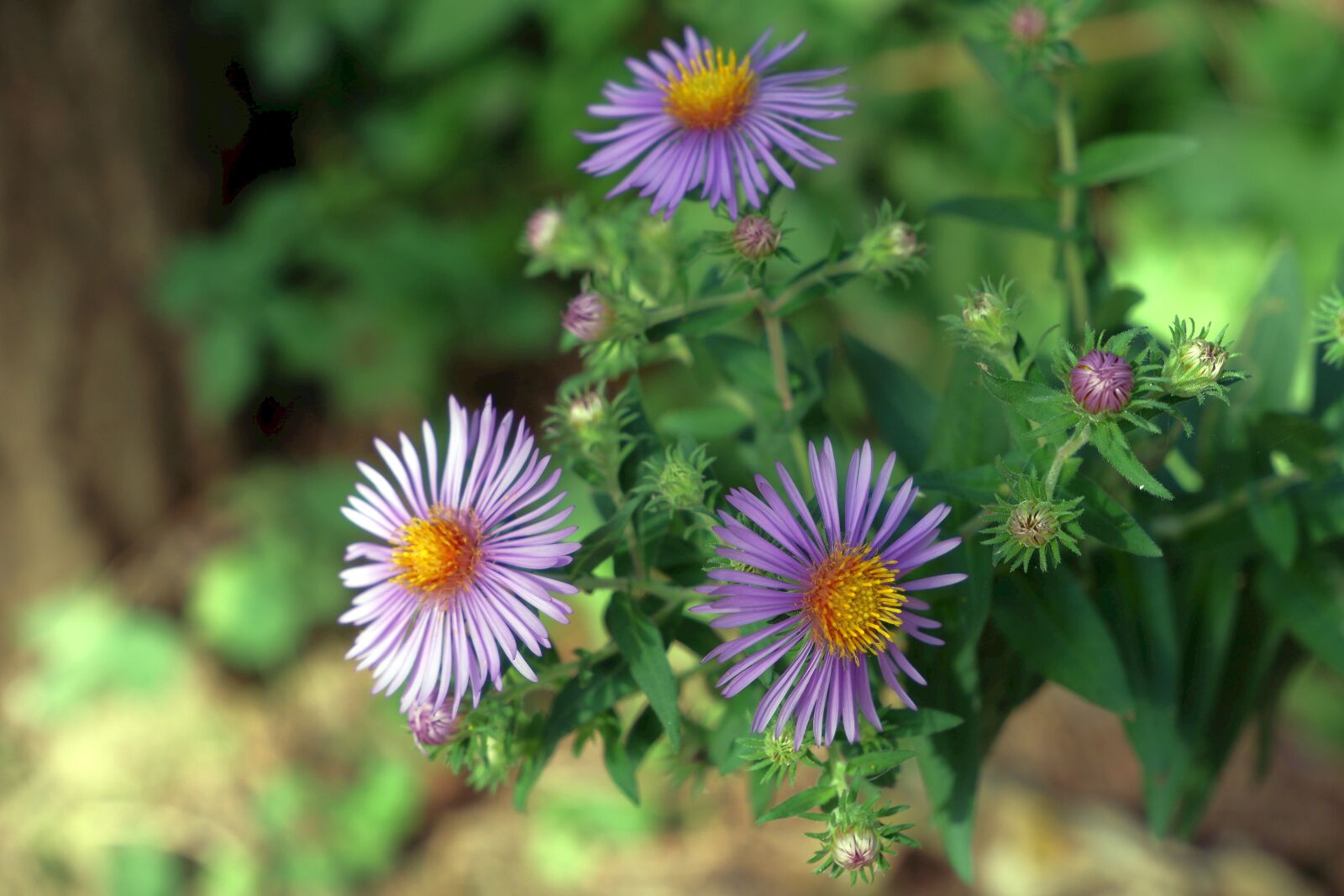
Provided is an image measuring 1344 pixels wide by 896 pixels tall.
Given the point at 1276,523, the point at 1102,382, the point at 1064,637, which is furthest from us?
the point at 1276,523

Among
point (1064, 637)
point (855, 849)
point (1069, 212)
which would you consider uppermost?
point (1069, 212)

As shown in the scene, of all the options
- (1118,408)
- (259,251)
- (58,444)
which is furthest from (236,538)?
(1118,408)

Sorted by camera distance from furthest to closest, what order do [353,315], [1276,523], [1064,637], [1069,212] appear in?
[353,315] → [1069,212] → [1276,523] → [1064,637]

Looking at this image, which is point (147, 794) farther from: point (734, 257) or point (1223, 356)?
point (1223, 356)

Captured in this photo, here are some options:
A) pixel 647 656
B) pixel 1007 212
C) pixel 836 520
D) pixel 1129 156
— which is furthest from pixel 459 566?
→ pixel 1129 156

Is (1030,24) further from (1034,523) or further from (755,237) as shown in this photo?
(1034,523)

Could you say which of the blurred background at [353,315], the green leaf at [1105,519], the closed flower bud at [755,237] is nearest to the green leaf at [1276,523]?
the green leaf at [1105,519]
